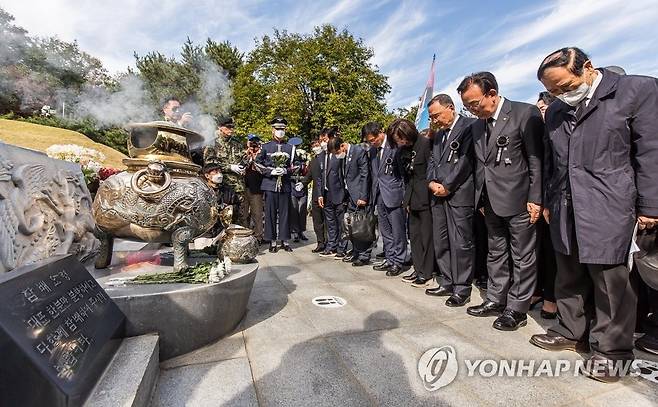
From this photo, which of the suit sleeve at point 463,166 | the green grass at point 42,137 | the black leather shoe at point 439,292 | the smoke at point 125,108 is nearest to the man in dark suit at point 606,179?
the suit sleeve at point 463,166

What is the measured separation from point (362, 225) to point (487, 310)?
2.17m

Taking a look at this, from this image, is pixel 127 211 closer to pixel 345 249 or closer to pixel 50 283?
pixel 50 283

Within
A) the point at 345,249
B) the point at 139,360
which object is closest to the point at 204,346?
the point at 139,360

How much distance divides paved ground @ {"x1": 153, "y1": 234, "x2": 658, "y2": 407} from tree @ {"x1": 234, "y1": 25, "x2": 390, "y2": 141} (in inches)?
765

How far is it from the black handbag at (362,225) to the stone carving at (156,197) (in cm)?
247

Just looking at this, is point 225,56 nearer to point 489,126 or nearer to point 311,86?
point 311,86

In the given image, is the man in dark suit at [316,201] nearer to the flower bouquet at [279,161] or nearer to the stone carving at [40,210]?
the flower bouquet at [279,161]

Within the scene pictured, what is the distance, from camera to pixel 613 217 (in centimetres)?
199

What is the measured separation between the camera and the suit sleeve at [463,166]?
3.27 metres

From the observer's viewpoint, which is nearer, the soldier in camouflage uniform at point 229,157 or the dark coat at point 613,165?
the dark coat at point 613,165

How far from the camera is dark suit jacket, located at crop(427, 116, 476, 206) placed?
3.28 meters

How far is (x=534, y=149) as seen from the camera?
2756 mm

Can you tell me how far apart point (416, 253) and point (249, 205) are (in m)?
3.85

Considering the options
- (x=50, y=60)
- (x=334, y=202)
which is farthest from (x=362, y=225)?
(x=50, y=60)
